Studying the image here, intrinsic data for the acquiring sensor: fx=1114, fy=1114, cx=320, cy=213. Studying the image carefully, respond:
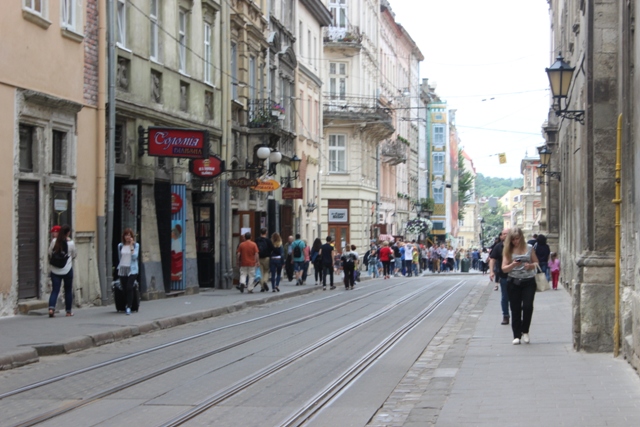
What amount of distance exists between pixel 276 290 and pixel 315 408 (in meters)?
22.2

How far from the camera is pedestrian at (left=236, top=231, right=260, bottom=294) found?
30781 mm

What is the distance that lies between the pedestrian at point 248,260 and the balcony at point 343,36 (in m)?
34.7

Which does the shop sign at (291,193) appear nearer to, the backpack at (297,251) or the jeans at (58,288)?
the backpack at (297,251)

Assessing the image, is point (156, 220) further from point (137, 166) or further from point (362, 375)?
point (362, 375)

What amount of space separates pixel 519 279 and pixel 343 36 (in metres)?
50.5

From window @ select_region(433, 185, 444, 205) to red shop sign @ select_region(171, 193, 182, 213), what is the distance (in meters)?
79.4

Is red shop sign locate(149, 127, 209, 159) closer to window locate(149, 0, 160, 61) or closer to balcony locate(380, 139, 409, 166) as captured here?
window locate(149, 0, 160, 61)

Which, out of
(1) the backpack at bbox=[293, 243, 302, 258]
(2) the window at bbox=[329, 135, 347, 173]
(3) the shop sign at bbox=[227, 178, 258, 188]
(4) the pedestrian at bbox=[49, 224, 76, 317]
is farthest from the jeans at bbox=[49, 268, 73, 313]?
(2) the window at bbox=[329, 135, 347, 173]

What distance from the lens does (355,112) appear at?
6366 cm

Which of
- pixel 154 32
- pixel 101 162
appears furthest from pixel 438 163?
pixel 101 162

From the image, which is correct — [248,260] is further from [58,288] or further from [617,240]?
[617,240]

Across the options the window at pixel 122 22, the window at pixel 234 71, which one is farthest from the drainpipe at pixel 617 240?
the window at pixel 234 71

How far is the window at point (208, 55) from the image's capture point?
3256 centimetres

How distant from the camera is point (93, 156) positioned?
936 inches
